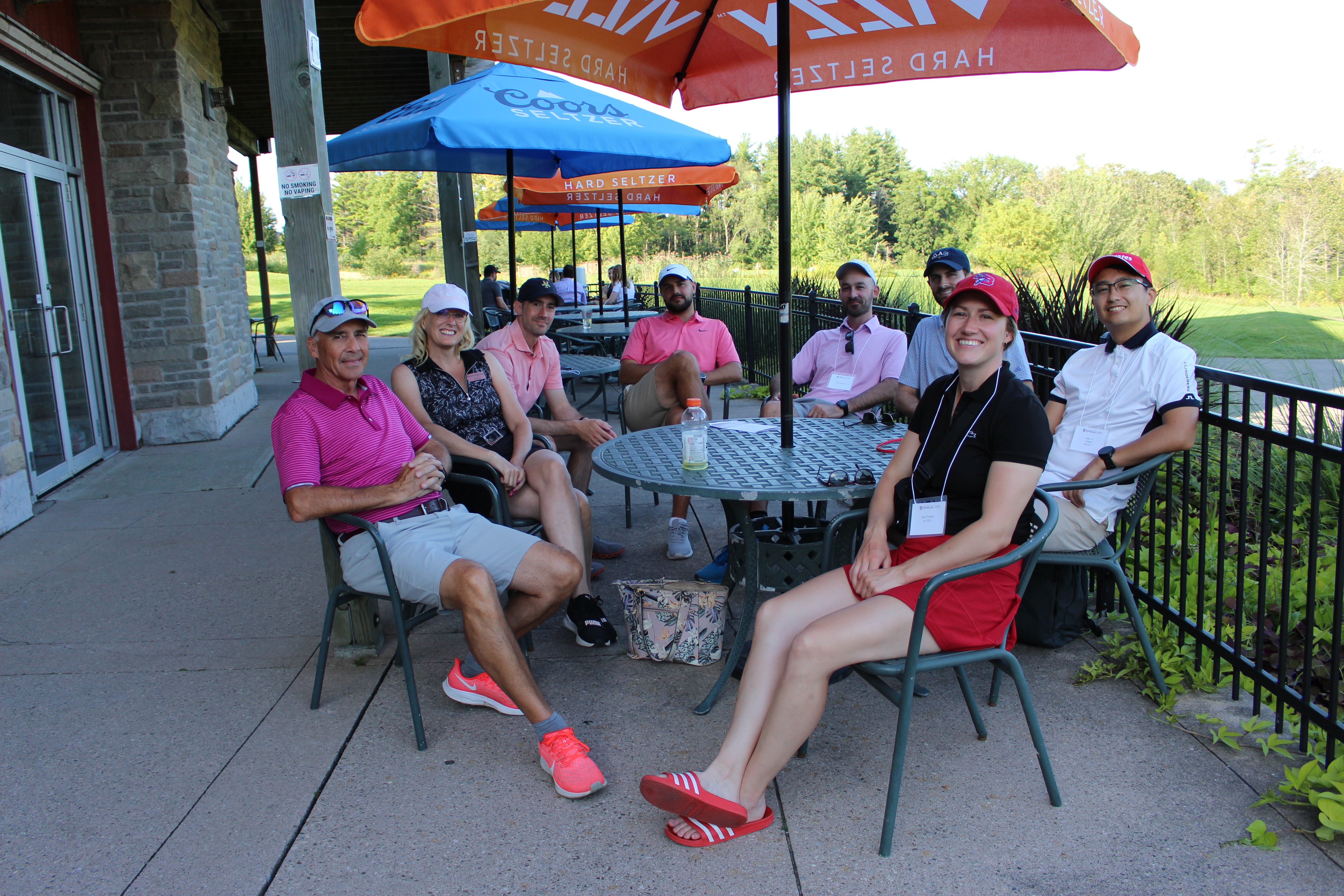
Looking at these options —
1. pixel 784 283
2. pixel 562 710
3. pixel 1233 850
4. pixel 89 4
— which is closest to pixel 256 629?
pixel 562 710

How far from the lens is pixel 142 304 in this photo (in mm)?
7145

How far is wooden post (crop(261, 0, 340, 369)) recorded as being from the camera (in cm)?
337

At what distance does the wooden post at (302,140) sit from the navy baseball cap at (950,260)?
252cm

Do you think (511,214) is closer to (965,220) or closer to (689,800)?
(689,800)

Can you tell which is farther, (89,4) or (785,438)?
(89,4)

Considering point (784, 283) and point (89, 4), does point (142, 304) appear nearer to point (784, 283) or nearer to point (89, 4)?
point (89, 4)

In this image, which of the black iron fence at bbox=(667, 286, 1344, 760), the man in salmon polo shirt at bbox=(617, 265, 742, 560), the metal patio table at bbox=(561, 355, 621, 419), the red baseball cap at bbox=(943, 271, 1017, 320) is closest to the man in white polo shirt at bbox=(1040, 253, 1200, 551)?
the black iron fence at bbox=(667, 286, 1344, 760)

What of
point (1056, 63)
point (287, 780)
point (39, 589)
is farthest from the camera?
point (39, 589)

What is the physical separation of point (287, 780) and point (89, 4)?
6643 millimetres

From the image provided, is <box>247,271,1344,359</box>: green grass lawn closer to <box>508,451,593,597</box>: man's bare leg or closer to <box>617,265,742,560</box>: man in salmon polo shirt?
<box>617,265,742,560</box>: man in salmon polo shirt

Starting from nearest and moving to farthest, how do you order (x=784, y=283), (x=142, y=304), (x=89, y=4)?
1. (x=784, y=283)
2. (x=89, y=4)
3. (x=142, y=304)

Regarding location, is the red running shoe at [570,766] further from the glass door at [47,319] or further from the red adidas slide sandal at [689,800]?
the glass door at [47,319]

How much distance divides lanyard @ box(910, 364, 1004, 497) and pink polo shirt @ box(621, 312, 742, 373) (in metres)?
2.58

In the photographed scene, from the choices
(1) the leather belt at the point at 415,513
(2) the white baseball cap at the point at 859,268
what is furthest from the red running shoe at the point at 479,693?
(2) the white baseball cap at the point at 859,268
